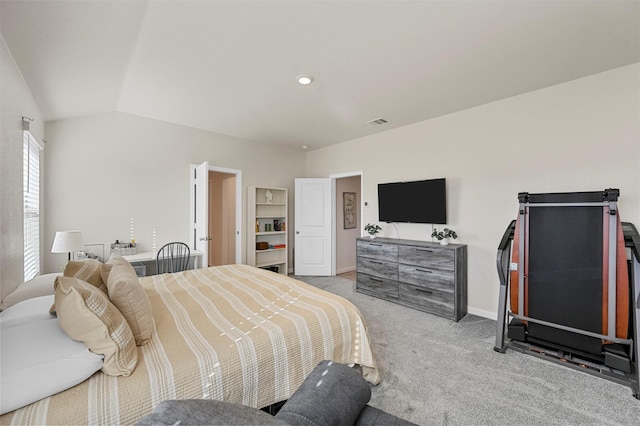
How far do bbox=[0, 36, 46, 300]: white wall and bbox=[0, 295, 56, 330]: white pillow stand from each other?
38cm

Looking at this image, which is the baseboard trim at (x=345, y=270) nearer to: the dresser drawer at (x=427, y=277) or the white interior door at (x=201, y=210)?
the dresser drawer at (x=427, y=277)

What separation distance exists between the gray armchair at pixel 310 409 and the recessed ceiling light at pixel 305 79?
2508 millimetres

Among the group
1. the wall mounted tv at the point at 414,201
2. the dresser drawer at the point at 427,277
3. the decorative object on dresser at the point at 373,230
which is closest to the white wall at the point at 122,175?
the decorative object on dresser at the point at 373,230

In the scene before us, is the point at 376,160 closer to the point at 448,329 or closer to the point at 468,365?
the point at 448,329

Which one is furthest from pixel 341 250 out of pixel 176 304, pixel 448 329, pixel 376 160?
pixel 176 304

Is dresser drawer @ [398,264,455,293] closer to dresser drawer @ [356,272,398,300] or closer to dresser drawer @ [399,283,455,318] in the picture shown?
dresser drawer @ [399,283,455,318]

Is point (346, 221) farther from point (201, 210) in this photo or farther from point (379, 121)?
point (201, 210)

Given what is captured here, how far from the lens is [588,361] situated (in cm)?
236

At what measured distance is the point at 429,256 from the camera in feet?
11.7

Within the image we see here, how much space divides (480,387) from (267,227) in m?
4.24

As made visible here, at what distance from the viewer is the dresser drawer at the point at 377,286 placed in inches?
156

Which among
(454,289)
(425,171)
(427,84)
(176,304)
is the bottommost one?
(454,289)

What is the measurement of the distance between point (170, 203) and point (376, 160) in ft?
11.3

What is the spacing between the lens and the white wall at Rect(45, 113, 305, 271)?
3428mm
